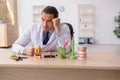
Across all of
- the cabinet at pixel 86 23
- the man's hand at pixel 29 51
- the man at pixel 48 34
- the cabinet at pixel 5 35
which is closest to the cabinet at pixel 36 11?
the cabinet at pixel 5 35

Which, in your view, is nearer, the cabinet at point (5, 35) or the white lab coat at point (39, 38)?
the white lab coat at point (39, 38)

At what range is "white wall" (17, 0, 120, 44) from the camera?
6488mm

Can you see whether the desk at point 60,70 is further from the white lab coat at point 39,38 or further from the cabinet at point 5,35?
the cabinet at point 5,35

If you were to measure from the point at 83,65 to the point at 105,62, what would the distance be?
0.59ft

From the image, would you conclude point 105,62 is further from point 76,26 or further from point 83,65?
point 76,26

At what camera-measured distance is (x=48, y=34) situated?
6.83 feet

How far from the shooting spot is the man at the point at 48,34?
6.52 ft

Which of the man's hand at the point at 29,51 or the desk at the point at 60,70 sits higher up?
the man's hand at the point at 29,51

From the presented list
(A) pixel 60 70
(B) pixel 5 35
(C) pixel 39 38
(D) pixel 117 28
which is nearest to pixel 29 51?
(C) pixel 39 38

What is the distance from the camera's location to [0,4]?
656 centimetres

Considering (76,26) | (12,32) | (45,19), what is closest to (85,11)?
(76,26)

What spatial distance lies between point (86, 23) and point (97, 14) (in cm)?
41

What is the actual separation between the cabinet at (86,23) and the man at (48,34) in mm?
4506

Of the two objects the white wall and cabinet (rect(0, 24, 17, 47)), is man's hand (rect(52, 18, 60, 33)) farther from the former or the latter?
the white wall
